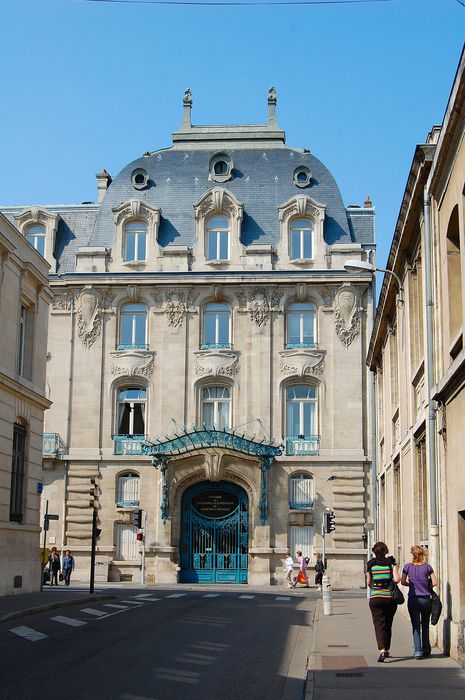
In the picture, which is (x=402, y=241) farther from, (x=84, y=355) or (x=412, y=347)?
(x=84, y=355)

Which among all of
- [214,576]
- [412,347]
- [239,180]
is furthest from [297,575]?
[412,347]

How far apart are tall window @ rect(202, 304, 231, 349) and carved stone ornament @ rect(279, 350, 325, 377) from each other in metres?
2.81

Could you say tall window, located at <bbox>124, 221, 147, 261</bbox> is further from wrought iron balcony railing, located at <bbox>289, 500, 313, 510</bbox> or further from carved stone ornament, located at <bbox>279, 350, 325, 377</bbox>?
wrought iron balcony railing, located at <bbox>289, 500, 313, 510</bbox>

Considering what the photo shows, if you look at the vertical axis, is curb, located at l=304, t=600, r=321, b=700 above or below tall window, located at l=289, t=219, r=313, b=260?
below

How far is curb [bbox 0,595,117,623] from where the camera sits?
65.3 feet

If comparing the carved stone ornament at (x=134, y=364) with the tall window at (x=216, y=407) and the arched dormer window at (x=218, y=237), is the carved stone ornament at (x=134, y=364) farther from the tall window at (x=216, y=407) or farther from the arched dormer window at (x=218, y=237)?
the arched dormer window at (x=218, y=237)

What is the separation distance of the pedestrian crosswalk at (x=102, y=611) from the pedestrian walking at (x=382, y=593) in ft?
17.7

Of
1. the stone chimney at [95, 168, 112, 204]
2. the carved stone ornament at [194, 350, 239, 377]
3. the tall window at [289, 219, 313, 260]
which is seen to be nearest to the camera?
the carved stone ornament at [194, 350, 239, 377]

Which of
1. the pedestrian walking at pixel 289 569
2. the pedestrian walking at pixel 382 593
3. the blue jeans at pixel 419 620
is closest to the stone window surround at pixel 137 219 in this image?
the pedestrian walking at pixel 289 569

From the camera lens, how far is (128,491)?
1745 inches

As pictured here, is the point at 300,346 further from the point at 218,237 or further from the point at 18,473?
the point at 18,473

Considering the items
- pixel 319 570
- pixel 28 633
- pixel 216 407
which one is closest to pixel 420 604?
pixel 28 633

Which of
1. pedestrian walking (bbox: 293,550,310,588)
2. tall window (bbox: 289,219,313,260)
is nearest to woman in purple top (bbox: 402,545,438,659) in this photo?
pedestrian walking (bbox: 293,550,310,588)

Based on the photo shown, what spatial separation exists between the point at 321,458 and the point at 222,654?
1136 inches
